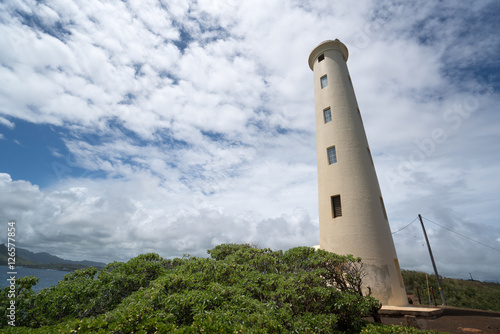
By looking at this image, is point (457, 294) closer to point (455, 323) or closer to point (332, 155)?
point (455, 323)

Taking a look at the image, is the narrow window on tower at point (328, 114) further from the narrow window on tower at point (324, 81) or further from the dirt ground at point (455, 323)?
the dirt ground at point (455, 323)

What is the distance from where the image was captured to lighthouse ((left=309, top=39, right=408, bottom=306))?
38.1ft

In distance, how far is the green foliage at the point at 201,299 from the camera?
15.0 ft

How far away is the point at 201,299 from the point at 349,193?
10.2 m

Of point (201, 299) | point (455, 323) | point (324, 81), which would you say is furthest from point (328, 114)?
point (201, 299)

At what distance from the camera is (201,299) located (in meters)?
5.38

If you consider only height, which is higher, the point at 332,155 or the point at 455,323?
the point at 332,155

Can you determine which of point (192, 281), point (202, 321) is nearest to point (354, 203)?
point (192, 281)

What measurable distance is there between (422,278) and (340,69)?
2844 cm

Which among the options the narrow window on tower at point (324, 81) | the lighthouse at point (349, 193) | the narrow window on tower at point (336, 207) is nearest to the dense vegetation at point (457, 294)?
the lighthouse at point (349, 193)

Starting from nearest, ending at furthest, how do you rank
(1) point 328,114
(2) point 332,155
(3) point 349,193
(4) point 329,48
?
(3) point 349,193
(2) point 332,155
(1) point 328,114
(4) point 329,48

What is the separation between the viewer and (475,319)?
1159cm

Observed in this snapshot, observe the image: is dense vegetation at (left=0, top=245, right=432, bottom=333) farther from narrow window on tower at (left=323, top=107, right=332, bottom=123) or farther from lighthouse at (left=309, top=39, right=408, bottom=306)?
narrow window on tower at (left=323, top=107, right=332, bottom=123)

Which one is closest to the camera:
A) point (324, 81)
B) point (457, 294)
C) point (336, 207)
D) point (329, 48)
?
point (336, 207)
